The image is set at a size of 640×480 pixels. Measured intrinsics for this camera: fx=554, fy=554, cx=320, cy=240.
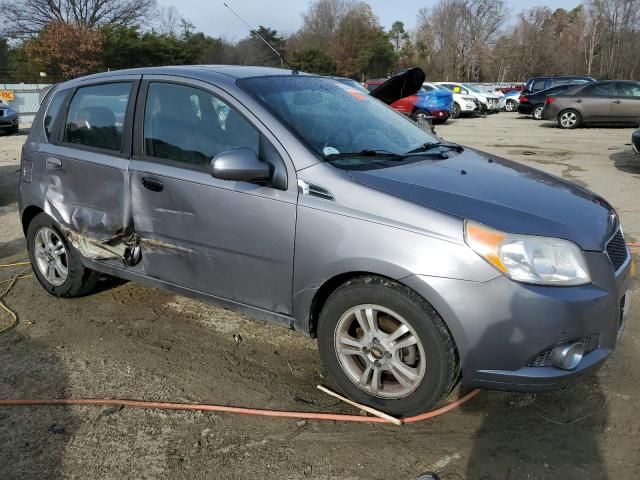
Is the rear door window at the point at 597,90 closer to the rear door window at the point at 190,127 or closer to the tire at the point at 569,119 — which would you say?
the tire at the point at 569,119

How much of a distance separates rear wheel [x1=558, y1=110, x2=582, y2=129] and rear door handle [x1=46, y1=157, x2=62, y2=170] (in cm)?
1802

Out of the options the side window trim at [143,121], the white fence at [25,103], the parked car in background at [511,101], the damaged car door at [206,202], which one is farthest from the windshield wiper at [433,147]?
the white fence at [25,103]

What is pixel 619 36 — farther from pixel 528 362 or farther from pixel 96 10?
pixel 528 362

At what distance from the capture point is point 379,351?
2.82 meters

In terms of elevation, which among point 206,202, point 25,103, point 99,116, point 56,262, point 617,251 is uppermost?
point 25,103

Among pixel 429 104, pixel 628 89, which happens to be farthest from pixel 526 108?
pixel 628 89

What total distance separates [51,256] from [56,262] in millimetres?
73

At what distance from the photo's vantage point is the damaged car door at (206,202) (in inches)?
118

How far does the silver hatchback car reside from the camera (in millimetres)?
2484

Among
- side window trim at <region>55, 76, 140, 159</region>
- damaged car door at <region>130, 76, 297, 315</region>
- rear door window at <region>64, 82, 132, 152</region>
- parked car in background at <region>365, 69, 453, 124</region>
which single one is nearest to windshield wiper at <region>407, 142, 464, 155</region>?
damaged car door at <region>130, 76, 297, 315</region>

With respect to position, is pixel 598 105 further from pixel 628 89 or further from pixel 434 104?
pixel 434 104

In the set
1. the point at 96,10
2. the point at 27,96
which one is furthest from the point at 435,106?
the point at 96,10

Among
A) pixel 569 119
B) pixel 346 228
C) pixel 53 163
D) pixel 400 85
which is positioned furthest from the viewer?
pixel 569 119

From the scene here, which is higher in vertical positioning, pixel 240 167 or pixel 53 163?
pixel 240 167
